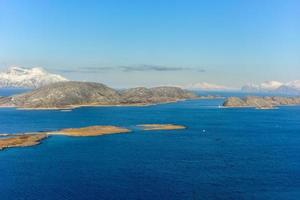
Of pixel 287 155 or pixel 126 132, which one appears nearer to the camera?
pixel 287 155

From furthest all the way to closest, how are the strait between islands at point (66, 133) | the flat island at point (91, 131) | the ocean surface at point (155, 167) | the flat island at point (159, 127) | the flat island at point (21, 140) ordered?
the flat island at point (159, 127), the flat island at point (91, 131), the strait between islands at point (66, 133), the flat island at point (21, 140), the ocean surface at point (155, 167)

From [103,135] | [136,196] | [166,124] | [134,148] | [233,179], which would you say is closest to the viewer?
[136,196]

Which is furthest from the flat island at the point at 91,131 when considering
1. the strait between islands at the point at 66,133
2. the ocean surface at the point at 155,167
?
the ocean surface at the point at 155,167

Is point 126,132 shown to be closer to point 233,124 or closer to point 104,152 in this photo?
point 104,152

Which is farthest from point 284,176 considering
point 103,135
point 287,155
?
point 103,135

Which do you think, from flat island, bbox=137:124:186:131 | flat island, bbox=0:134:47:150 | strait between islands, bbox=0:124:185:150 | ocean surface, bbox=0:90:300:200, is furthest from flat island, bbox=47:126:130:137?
flat island, bbox=0:134:47:150

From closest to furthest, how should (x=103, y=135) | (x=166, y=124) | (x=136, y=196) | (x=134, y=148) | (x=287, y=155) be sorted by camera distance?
1. (x=136, y=196)
2. (x=287, y=155)
3. (x=134, y=148)
4. (x=103, y=135)
5. (x=166, y=124)

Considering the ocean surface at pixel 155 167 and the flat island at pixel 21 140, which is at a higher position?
the flat island at pixel 21 140

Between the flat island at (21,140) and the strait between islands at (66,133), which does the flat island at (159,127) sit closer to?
the strait between islands at (66,133)
